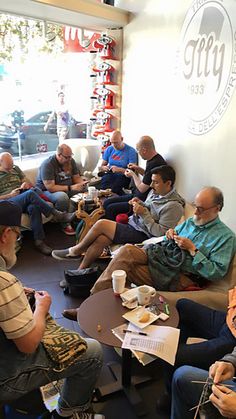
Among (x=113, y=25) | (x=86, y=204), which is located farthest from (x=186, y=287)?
(x=113, y=25)

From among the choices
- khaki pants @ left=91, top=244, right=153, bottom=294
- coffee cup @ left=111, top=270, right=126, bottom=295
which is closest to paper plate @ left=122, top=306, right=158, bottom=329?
coffee cup @ left=111, top=270, right=126, bottom=295

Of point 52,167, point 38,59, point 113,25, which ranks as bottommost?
point 52,167

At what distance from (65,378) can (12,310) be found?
57cm

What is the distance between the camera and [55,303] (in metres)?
2.79

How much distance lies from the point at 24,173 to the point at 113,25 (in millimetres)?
2258

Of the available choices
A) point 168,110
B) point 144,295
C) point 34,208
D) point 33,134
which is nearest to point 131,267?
point 144,295

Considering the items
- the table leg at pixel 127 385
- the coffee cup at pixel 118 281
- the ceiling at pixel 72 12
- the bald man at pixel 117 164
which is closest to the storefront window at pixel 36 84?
the ceiling at pixel 72 12

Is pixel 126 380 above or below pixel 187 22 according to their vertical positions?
below

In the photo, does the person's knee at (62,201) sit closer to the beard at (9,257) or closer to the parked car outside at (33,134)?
the parked car outside at (33,134)

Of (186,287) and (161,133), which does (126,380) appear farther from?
(161,133)

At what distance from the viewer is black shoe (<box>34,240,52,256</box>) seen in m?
3.64

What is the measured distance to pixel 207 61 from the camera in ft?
9.89

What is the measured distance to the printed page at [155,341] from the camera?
1598 millimetres

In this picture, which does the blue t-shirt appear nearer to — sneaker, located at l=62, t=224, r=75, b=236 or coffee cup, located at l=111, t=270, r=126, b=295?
sneaker, located at l=62, t=224, r=75, b=236
